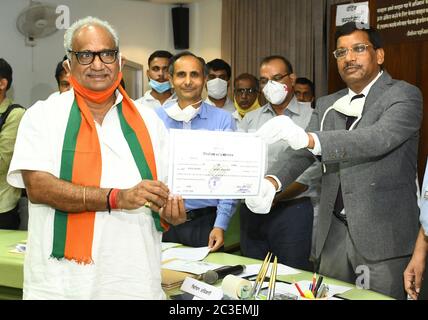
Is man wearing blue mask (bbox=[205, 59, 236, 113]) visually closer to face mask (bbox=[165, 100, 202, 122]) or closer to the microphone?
face mask (bbox=[165, 100, 202, 122])

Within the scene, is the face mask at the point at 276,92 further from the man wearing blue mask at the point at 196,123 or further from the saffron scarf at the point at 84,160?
the saffron scarf at the point at 84,160

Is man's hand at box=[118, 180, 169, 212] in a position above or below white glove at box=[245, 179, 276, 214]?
above

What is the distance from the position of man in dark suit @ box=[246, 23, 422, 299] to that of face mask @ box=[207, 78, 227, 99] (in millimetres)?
2448

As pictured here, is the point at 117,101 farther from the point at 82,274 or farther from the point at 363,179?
the point at 363,179

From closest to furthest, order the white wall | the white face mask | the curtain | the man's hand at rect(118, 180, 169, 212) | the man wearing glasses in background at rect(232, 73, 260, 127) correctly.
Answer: the man's hand at rect(118, 180, 169, 212) < the white face mask < the man wearing glasses in background at rect(232, 73, 260, 127) < the curtain < the white wall

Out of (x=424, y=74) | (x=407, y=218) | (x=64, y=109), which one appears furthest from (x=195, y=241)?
(x=424, y=74)

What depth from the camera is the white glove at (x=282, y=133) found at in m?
1.96

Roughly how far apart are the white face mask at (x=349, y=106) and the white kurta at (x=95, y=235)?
1083mm

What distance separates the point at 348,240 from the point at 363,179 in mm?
278

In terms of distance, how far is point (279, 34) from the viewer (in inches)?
270

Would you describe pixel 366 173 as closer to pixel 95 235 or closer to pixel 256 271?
pixel 256 271

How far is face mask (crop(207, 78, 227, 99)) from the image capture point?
4887 mm

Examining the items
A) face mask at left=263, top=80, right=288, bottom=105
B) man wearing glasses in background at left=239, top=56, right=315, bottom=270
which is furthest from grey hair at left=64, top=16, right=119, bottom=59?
face mask at left=263, top=80, right=288, bottom=105

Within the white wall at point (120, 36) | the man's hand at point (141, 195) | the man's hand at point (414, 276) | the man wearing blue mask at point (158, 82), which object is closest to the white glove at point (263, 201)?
the man's hand at point (141, 195)
